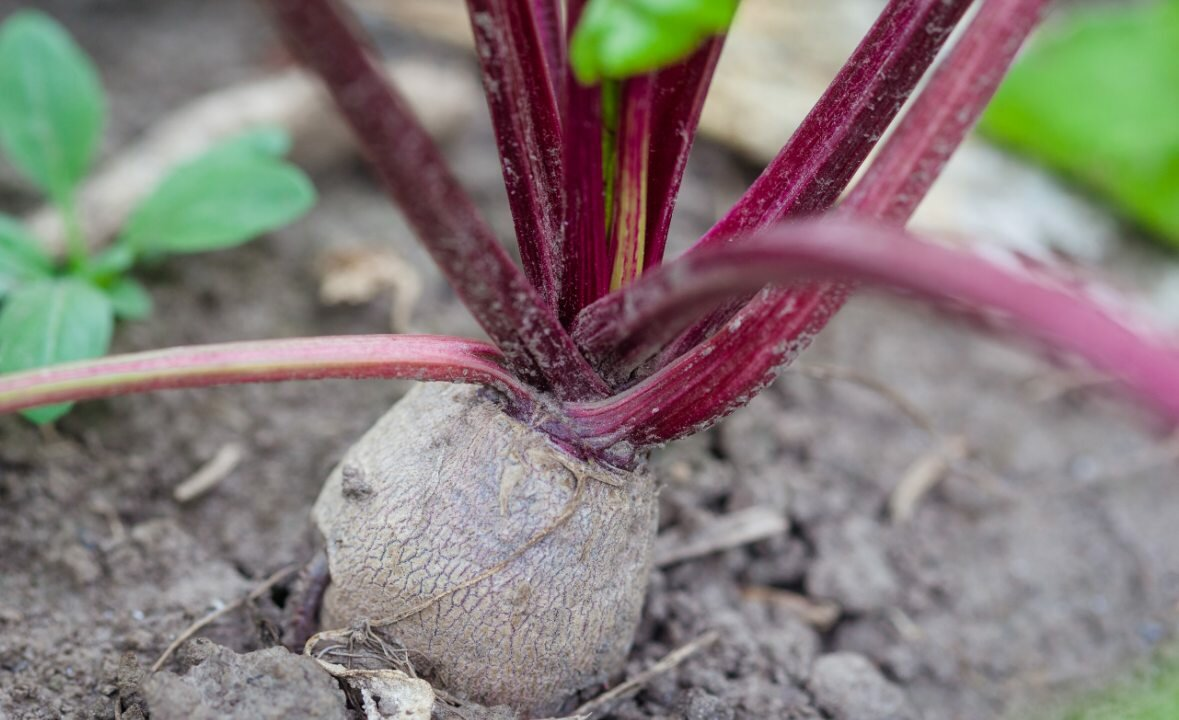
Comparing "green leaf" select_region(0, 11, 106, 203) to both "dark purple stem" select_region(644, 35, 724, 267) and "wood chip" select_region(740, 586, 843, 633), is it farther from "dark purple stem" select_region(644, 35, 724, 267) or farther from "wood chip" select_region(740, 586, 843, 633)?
"wood chip" select_region(740, 586, 843, 633)

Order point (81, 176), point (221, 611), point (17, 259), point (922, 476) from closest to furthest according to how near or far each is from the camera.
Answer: point (221, 611), point (17, 259), point (81, 176), point (922, 476)

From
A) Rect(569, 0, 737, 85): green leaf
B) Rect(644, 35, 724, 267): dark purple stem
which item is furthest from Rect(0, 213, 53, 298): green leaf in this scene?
Rect(569, 0, 737, 85): green leaf

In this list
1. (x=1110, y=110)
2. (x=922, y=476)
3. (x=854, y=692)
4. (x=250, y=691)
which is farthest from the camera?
(x=1110, y=110)

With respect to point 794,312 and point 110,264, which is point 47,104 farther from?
point 794,312

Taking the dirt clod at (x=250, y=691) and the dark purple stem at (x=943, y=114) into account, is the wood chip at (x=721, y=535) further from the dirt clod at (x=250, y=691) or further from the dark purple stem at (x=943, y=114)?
the dark purple stem at (x=943, y=114)

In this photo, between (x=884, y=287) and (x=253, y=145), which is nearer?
(x=884, y=287)

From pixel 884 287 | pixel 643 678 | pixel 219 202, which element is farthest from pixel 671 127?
pixel 219 202
